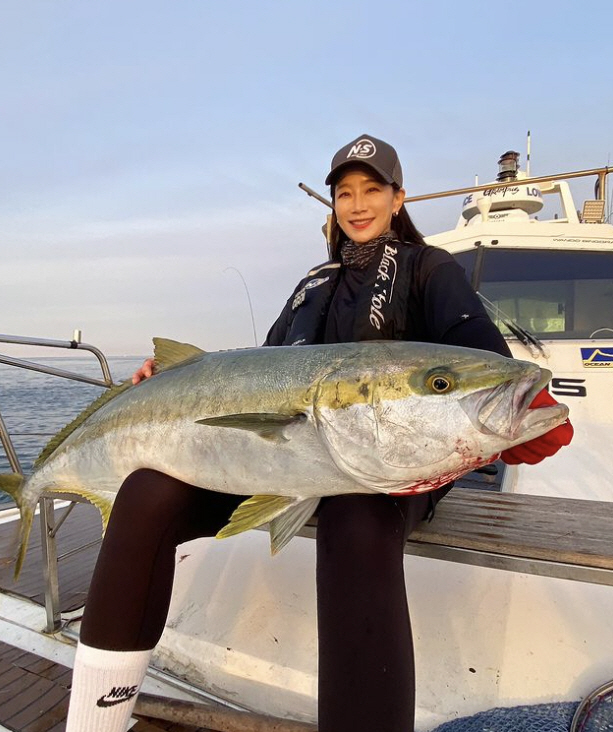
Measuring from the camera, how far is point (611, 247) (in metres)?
4.53

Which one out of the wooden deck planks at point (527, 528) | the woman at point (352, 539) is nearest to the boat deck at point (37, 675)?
the woman at point (352, 539)

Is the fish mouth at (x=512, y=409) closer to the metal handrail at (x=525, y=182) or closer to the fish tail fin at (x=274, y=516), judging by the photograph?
the fish tail fin at (x=274, y=516)

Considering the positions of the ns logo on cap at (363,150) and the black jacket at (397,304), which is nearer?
the black jacket at (397,304)

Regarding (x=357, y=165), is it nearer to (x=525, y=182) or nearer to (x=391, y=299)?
(x=391, y=299)

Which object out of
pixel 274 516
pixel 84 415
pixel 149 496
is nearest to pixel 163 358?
pixel 84 415

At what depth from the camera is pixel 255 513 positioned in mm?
1532

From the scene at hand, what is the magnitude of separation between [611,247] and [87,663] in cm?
493

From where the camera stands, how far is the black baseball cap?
2.22 meters

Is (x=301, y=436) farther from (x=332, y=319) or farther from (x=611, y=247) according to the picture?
(x=611, y=247)

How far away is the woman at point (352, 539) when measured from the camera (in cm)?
125

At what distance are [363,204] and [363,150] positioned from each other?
0.75 feet

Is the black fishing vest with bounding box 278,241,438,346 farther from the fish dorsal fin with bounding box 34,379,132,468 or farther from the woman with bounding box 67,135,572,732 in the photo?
the fish dorsal fin with bounding box 34,379,132,468

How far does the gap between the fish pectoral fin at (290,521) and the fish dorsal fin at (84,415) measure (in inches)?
40.2

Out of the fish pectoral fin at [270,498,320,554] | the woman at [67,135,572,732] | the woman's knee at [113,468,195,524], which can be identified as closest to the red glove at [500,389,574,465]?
the woman at [67,135,572,732]
